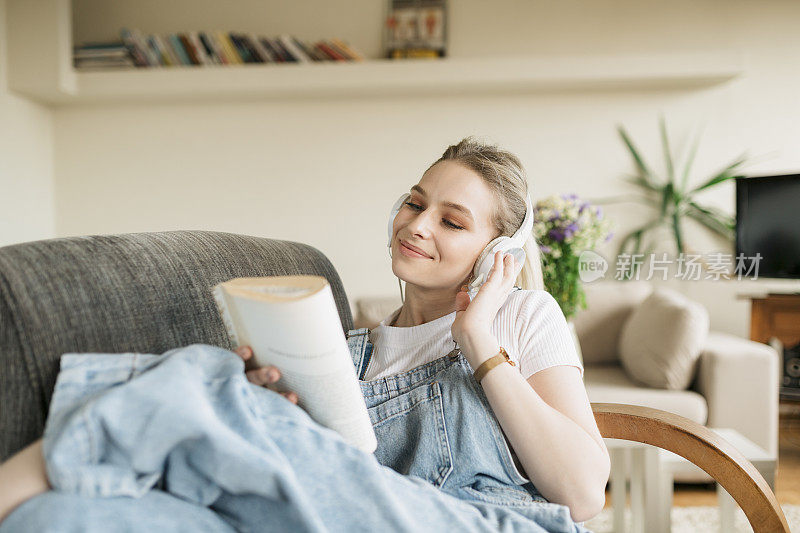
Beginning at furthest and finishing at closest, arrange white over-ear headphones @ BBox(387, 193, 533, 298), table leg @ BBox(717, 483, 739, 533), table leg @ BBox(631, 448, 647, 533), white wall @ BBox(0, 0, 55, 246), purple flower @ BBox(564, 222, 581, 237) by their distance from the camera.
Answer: white wall @ BBox(0, 0, 55, 246), purple flower @ BBox(564, 222, 581, 237), table leg @ BBox(631, 448, 647, 533), table leg @ BBox(717, 483, 739, 533), white over-ear headphones @ BBox(387, 193, 533, 298)

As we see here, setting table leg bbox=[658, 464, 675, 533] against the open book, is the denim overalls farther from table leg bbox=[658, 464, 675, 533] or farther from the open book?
table leg bbox=[658, 464, 675, 533]

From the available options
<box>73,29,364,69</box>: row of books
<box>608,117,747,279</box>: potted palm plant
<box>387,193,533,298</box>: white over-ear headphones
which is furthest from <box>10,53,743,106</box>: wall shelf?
<box>387,193,533,298</box>: white over-ear headphones

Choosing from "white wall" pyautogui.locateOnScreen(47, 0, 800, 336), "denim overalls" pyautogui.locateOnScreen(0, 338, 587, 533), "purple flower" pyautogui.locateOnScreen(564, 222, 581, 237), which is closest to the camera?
"denim overalls" pyautogui.locateOnScreen(0, 338, 587, 533)

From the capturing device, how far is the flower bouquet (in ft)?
7.00

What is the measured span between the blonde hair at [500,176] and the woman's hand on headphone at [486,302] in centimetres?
11

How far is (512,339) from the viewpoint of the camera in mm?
1138

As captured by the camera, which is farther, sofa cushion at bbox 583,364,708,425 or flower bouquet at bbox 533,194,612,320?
sofa cushion at bbox 583,364,708,425

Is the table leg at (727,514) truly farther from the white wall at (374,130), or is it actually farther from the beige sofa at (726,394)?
the white wall at (374,130)

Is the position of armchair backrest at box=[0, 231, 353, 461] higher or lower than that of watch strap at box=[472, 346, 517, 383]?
higher

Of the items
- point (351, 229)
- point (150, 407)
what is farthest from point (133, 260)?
point (351, 229)

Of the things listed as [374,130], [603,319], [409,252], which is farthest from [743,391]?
[374,130]

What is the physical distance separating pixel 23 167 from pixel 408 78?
230cm

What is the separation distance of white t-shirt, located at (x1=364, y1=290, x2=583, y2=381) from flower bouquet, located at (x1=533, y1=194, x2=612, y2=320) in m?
0.95

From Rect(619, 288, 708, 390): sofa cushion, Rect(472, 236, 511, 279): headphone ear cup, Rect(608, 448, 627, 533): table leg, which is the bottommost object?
Rect(608, 448, 627, 533): table leg
